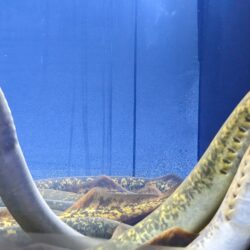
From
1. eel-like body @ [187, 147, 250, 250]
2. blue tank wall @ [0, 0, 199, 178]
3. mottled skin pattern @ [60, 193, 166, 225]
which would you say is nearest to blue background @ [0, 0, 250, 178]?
blue tank wall @ [0, 0, 199, 178]

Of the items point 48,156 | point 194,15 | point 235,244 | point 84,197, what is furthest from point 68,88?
point 235,244

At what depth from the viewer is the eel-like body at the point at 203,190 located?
5.39ft

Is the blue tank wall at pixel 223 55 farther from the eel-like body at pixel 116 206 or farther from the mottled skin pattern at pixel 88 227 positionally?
the mottled skin pattern at pixel 88 227

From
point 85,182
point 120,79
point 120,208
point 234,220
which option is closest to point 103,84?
point 120,79

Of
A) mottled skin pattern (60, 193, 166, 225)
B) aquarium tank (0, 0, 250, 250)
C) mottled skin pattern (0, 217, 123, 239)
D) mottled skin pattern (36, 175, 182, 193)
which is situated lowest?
mottled skin pattern (0, 217, 123, 239)

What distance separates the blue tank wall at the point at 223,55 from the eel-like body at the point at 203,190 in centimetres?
7

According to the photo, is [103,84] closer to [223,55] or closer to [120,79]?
[120,79]

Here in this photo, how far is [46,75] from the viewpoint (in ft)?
5.61

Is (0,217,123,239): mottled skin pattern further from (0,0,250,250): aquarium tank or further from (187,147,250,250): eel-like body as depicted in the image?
(187,147,250,250): eel-like body

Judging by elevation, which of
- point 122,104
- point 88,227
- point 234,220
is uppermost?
point 122,104

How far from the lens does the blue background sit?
1.70 m

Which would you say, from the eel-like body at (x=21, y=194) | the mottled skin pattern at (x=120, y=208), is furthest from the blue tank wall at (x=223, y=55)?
the eel-like body at (x=21, y=194)

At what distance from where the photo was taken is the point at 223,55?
1704 mm

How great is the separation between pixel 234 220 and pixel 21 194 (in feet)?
2.62
